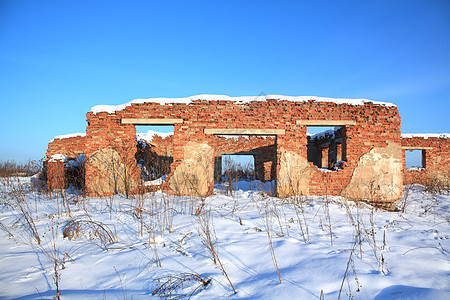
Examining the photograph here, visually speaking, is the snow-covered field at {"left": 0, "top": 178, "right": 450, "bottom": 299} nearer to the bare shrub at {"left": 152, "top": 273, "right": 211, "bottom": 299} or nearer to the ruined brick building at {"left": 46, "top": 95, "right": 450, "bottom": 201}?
the bare shrub at {"left": 152, "top": 273, "right": 211, "bottom": 299}

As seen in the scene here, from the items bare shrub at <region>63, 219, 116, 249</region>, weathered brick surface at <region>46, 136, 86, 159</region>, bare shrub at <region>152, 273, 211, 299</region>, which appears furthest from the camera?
weathered brick surface at <region>46, 136, 86, 159</region>

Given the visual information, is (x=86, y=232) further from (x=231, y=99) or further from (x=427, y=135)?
(x=427, y=135)

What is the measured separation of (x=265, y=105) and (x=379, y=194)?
13.5 ft

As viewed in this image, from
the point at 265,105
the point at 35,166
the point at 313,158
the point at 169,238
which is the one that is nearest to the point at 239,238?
the point at 169,238

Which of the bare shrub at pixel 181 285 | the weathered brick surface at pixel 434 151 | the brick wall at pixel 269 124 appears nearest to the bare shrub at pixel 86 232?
the bare shrub at pixel 181 285

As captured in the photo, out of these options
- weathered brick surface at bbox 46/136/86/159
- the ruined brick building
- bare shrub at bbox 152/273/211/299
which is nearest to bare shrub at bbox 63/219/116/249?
bare shrub at bbox 152/273/211/299

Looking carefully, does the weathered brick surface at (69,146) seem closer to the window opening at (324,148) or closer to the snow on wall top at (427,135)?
the window opening at (324,148)

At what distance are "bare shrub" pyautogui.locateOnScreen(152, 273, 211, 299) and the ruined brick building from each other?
456cm

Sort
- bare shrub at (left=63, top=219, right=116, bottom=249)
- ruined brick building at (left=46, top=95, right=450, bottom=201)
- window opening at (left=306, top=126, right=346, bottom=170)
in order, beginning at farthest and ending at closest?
window opening at (left=306, top=126, right=346, bottom=170), ruined brick building at (left=46, top=95, right=450, bottom=201), bare shrub at (left=63, top=219, right=116, bottom=249)

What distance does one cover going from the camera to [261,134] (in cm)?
675

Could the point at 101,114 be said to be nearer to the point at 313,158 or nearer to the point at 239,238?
the point at 239,238

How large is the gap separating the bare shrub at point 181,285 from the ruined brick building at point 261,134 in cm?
456

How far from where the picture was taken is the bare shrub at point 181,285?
182cm

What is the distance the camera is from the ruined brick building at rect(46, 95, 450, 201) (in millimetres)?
6664
